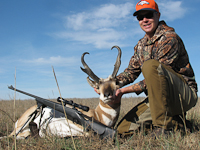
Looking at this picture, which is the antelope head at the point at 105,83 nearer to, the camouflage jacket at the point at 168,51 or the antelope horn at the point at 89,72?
the antelope horn at the point at 89,72

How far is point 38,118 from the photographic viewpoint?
14.0 feet

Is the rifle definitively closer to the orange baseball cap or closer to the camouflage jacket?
the camouflage jacket

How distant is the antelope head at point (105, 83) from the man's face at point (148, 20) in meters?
0.81

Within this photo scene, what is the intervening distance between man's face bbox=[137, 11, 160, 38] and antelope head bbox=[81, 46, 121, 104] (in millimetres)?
812

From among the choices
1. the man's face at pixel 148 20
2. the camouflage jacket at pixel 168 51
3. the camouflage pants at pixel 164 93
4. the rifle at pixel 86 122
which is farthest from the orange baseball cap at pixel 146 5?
the rifle at pixel 86 122

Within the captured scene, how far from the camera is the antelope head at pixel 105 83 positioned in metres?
3.93

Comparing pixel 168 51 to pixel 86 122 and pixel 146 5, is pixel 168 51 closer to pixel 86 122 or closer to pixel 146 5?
pixel 146 5

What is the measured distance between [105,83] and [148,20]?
1.64 metres

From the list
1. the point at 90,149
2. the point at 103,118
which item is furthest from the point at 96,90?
the point at 90,149

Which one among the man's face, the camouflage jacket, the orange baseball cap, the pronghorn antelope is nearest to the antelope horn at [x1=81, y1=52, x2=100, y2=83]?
the pronghorn antelope

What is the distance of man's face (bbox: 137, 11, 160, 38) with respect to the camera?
3.96 meters

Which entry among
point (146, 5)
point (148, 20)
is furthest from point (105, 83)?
point (146, 5)

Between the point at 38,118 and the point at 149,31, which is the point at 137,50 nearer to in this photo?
the point at 149,31

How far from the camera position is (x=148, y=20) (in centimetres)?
398
